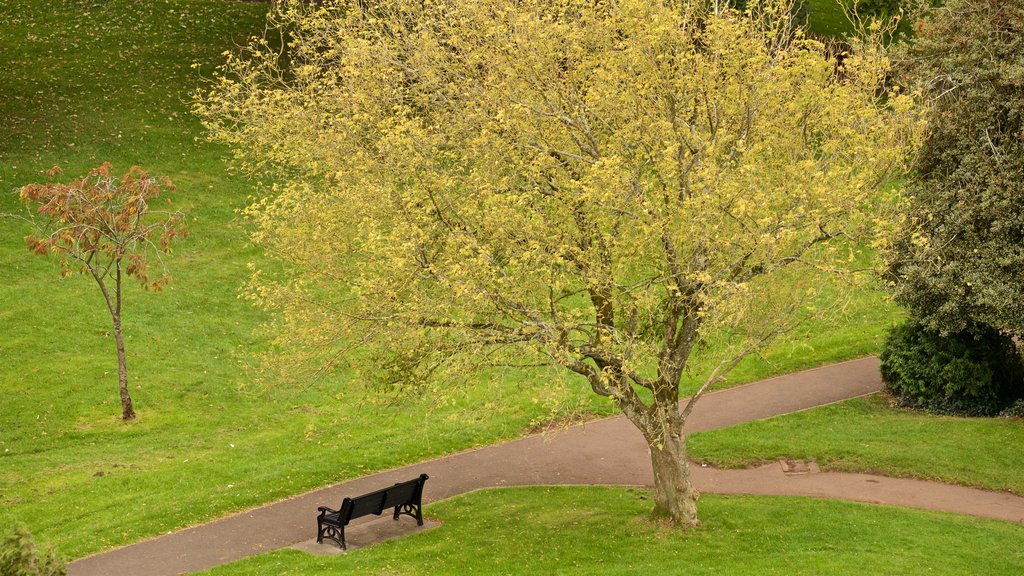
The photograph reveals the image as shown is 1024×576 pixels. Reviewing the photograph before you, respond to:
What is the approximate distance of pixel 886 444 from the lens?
82.8ft

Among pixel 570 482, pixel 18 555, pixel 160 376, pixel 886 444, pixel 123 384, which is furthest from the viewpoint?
pixel 160 376

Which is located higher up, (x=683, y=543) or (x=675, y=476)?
(x=675, y=476)

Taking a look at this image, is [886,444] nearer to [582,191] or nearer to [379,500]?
[582,191]

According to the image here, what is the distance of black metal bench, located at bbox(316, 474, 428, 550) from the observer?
19.1m

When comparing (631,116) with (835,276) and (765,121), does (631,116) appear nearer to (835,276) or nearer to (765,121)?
(765,121)

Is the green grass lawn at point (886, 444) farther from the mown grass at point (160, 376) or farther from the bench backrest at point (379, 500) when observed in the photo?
the bench backrest at point (379, 500)

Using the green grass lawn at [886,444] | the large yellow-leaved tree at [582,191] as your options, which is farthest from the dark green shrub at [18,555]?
the green grass lawn at [886,444]

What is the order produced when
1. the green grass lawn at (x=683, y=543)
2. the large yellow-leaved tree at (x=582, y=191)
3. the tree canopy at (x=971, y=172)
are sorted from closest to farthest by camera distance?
the large yellow-leaved tree at (x=582, y=191)
the green grass lawn at (x=683, y=543)
the tree canopy at (x=971, y=172)

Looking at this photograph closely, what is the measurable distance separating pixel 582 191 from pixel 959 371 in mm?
15693

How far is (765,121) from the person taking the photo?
17781 mm

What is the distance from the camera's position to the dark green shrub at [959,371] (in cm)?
2792

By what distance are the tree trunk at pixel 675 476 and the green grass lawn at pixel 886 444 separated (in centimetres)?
529

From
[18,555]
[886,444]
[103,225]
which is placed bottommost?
[886,444]

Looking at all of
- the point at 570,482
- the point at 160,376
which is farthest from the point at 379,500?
the point at 160,376
